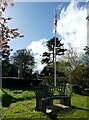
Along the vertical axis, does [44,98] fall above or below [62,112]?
above

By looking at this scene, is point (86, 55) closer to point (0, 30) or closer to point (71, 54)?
point (71, 54)

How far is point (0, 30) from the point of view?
7258mm

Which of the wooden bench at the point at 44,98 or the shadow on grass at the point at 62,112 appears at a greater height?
the wooden bench at the point at 44,98

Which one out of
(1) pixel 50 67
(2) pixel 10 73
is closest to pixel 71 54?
(1) pixel 50 67

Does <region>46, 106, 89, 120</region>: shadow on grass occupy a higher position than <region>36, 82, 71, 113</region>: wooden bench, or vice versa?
<region>36, 82, 71, 113</region>: wooden bench

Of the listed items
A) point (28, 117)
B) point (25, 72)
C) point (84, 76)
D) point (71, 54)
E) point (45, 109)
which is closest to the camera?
point (28, 117)

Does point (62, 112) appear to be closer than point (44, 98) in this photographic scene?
Yes

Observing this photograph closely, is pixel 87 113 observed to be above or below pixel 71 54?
below

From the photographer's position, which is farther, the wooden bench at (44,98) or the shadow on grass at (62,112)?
the wooden bench at (44,98)

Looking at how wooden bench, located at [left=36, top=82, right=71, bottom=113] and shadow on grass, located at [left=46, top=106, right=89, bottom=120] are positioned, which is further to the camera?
wooden bench, located at [left=36, top=82, right=71, bottom=113]

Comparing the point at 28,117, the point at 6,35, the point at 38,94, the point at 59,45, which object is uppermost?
the point at 59,45

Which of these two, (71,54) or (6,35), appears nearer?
(6,35)

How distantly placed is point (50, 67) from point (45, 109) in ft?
118

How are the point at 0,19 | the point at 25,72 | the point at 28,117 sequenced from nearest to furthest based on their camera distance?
the point at 0,19 → the point at 28,117 → the point at 25,72
